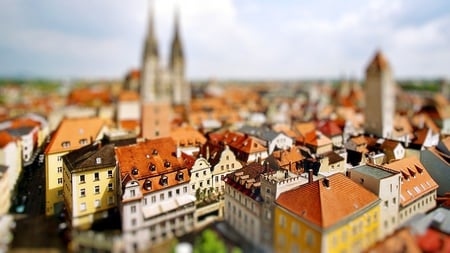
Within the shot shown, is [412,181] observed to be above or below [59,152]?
below

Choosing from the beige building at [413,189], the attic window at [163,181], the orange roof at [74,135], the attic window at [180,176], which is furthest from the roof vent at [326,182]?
the orange roof at [74,135]

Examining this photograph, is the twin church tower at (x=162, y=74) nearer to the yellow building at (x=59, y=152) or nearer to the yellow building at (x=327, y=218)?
the yellow building at (x=59, y=152)

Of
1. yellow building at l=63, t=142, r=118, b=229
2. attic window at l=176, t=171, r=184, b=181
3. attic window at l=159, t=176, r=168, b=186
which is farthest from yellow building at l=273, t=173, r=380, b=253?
yellow building at l=63, t=142, r=118, b=229

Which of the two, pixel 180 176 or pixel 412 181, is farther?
pixel 180 176

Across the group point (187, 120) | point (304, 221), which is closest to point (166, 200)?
point (304, 221)

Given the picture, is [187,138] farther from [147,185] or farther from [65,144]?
[147,185]

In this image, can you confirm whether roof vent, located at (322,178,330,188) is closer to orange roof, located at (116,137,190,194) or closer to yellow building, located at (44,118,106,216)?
orange roof, located at (116,137,190,194)

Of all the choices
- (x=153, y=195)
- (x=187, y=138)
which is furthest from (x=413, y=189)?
(x=187, y=138)
